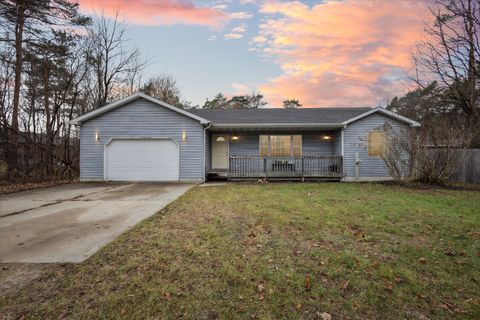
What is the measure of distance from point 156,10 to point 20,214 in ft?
37.0

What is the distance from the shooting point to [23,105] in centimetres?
1473

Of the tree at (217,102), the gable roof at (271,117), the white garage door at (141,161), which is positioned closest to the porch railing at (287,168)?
the gable roof at (271,117)

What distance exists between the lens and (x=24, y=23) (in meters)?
11.6

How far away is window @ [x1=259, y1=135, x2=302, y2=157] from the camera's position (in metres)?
13.1

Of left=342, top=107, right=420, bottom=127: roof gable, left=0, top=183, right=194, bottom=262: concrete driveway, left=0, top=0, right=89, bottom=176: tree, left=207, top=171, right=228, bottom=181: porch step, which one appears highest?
left=0, top=0, right=89, bottom=176: tree

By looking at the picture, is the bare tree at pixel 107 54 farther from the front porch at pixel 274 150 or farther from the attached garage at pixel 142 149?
the front porch at pixel 274 150

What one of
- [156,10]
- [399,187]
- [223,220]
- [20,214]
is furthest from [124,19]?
[399,187]

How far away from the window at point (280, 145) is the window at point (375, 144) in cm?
354

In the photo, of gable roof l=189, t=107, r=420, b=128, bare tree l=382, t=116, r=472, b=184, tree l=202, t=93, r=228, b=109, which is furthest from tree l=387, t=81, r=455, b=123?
tree l=202, t=93, r=228, b=109

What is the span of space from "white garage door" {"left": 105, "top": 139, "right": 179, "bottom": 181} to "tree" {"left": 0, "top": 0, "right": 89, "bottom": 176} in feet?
15.5

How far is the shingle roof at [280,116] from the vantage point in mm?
12203

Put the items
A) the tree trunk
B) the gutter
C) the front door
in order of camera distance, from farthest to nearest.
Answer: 1. the front door
2. the gutter
3. the tree trunk

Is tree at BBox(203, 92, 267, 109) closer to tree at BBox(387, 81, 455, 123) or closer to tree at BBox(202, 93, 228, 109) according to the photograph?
tree at BBox(202, 93, 228, 109)

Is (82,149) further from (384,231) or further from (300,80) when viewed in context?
(300,80)
